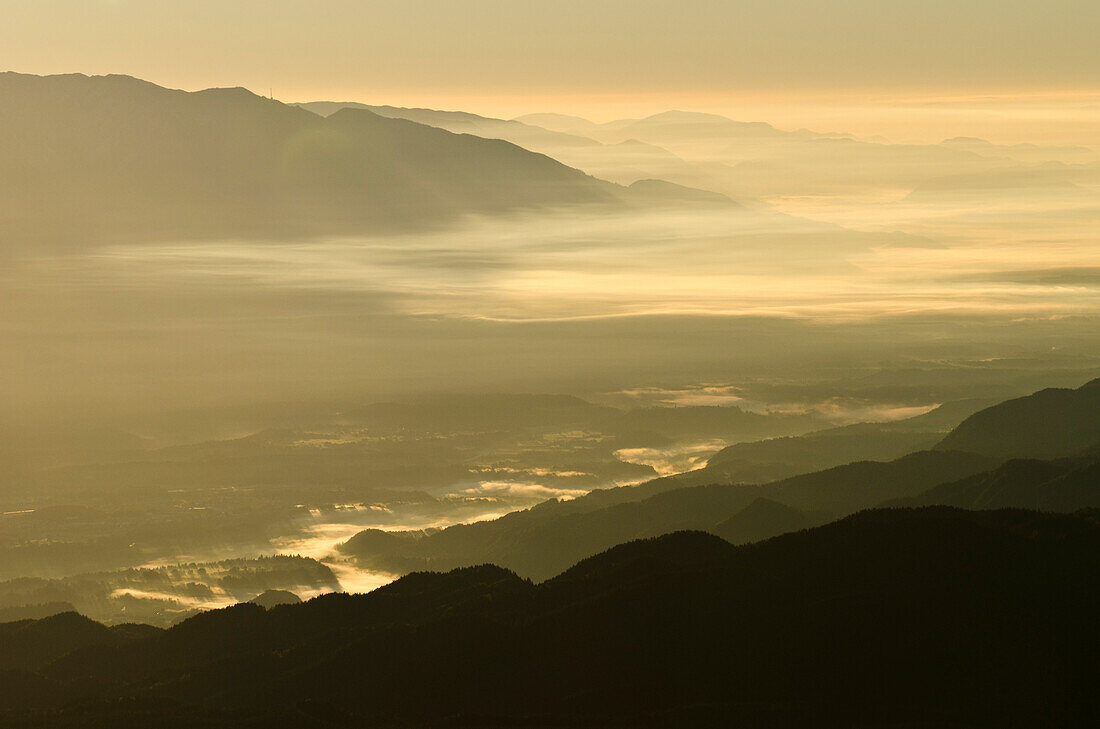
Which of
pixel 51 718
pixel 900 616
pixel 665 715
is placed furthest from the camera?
pixel 51 718

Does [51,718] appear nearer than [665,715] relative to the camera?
No

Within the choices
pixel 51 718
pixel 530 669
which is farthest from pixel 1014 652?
pixel 51 718

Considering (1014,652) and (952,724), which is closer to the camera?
(952,724)

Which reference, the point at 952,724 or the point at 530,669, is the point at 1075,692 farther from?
the point at 530,669

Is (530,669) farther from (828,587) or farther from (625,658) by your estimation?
(828,587)

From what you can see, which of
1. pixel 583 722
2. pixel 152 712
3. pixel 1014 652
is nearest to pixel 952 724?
pixel 1014 652

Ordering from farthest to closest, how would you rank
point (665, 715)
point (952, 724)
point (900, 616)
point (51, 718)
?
point (51, 718)
point (900, 616)
point (665, 715)
point (952, 724)

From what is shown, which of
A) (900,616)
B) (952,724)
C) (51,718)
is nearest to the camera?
(952,724)

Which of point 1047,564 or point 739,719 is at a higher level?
point 1047,564
